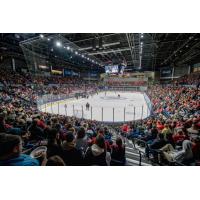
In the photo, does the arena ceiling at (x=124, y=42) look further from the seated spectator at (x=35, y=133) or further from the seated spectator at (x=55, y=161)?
the seated spectator at (x=55, y=161)

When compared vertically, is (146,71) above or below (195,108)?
above

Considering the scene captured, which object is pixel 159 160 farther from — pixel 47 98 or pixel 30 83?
pixel 30 83

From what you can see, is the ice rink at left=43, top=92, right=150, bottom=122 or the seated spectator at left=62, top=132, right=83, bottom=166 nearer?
the seated spectator at left=62, top=132, right=83, bottom=166

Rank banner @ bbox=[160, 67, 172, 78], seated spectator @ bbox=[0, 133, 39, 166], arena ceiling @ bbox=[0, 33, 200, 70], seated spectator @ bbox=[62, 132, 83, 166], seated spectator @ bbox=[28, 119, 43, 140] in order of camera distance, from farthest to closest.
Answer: banner @ bbox=[160, 67, 172, 78]
arena ceiling @ bbox=[0, 33, 200, 70]
seated spectator @ bbox=[28, 119, 43, 140]
seated spectator @ bbox=[62, 132, 83, 166]
seated spectator @ bbox=[0, 133, 39, 166]

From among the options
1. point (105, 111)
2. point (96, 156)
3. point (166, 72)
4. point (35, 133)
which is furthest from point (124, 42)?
point (166, 72)

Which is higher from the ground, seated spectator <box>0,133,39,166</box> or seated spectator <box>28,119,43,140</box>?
seated spectator <box>0,133,39,166</box>

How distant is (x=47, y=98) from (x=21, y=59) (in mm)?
10482

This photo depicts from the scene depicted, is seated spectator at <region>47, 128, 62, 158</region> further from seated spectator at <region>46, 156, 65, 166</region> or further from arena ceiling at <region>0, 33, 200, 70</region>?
arena ceiling at <region>0, 33, 200, 70</region>

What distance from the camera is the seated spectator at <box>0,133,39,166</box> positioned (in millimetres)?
1786

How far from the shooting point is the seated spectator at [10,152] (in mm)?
1786

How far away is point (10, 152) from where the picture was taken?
182cm

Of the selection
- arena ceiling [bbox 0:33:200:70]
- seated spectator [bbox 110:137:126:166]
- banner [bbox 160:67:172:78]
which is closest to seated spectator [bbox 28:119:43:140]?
seated spectator [bbox 110:137:126:166]
